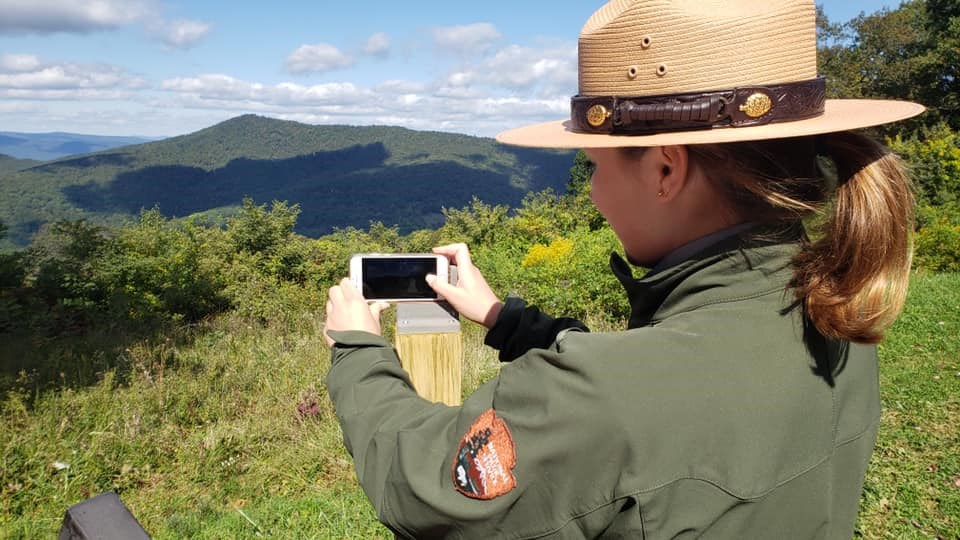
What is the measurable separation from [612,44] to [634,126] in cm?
Result: 16

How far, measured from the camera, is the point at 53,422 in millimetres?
4715

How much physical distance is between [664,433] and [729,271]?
29 cm

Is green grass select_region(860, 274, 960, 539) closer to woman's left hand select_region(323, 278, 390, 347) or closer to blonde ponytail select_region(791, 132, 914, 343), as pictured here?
blonde ponytail select_region(791, 132, 914, 343)

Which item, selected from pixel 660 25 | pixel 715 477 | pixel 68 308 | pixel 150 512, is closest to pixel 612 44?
pixel 660 25

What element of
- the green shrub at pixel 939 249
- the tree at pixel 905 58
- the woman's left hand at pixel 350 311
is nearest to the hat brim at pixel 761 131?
the woman's left hand at pixel 350 311

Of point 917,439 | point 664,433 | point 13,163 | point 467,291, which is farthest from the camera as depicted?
point 13,163

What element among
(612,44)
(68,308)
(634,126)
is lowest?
(68,308)

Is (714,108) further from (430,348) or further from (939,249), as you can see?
Answer: (939,249)

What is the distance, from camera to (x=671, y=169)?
103 cm

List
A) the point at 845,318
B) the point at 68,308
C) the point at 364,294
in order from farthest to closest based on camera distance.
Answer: the point at 68,308, the point at 364,294, the point at 845,318

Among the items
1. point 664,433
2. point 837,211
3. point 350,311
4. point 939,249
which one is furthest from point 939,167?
point 664,433

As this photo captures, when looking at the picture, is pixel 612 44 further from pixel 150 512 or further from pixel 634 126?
pixel 150 512

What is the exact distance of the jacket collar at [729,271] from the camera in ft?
3.00

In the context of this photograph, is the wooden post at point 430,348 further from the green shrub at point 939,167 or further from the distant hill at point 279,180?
the distant hill at point 279,180
